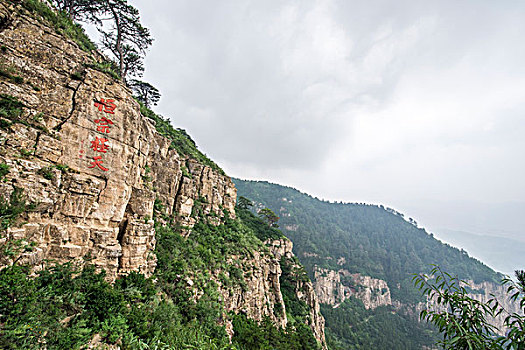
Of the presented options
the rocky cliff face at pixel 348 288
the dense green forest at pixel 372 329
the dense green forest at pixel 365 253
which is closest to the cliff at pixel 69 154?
the dense green forest at pixel 365 253

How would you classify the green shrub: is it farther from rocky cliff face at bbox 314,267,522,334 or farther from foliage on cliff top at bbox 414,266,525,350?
rocky cliff face at bbox 314,267,522,334

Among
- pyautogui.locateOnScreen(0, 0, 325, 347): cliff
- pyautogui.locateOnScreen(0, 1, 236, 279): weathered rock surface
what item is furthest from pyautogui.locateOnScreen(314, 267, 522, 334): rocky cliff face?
pyautogui.locateOnScreen(0, 1, 236, 279): weathered rock surface

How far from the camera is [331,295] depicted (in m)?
75.4

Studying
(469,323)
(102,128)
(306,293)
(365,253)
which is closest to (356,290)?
(365,253)

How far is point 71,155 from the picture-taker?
33.0 feet

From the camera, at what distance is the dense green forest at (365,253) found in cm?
6306

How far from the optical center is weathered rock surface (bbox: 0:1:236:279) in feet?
29.1

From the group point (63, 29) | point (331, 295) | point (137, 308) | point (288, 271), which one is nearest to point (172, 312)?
point (137, 308)

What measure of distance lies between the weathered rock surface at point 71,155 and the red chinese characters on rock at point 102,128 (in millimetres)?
42

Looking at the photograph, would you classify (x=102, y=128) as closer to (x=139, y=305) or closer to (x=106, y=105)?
(x=106, y=105)

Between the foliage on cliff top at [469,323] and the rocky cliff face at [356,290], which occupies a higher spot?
the foliage on cliff top at [469,323]

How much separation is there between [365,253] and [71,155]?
129 metres

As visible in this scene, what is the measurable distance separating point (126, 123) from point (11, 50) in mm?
4861

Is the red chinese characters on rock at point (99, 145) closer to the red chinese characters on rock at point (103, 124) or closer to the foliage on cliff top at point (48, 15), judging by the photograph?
the red chinese characters on rock at point (103, 124)
